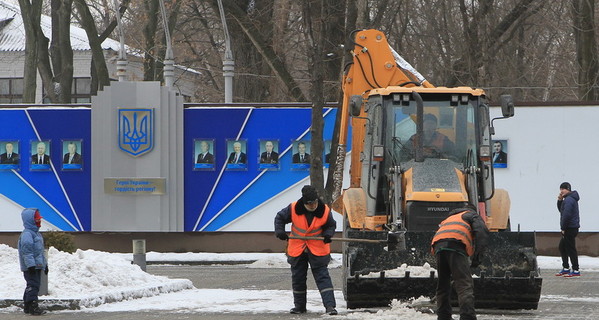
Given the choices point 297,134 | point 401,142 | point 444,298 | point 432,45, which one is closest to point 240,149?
point 297,134

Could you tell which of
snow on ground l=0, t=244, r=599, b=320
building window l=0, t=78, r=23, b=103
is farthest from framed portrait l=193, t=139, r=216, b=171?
building window l=0, t=78, r=23, b=103

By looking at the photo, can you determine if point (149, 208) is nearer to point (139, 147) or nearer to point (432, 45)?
point (139, 147)

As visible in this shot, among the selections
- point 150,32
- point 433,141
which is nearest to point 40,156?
point 150,32

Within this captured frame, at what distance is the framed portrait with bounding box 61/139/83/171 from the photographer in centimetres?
2847

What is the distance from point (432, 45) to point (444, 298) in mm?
34438

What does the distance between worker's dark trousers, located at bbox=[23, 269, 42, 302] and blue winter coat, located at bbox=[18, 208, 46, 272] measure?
0.11m

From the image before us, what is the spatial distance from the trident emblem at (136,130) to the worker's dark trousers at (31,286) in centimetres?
1264

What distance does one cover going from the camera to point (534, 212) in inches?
1079

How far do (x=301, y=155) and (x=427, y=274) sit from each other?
13.8 metres

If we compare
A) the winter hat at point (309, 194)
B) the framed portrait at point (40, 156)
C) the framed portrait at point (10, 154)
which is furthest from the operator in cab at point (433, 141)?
the framed portrait at point (10, 154)

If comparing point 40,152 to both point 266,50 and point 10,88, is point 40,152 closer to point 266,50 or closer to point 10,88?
point 266,50

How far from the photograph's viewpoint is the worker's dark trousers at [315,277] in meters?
14.9

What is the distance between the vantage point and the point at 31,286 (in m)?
15.4

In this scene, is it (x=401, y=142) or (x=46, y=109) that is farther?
(x=46, y=109)
